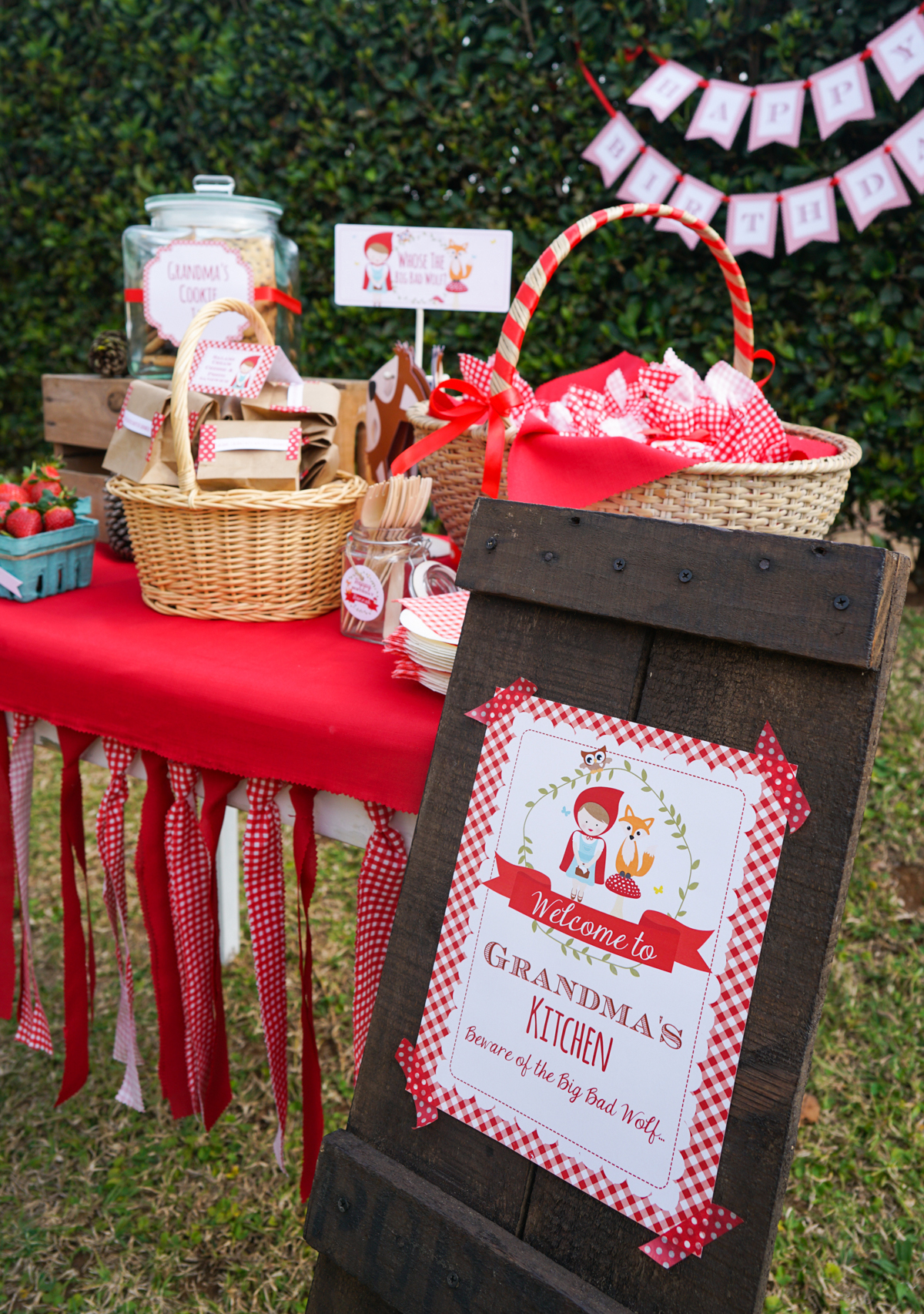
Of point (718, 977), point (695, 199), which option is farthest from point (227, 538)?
point (695, 199)

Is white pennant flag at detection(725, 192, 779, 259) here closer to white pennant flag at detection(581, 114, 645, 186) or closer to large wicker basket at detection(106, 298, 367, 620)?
white pennant flag at detection(581, 114, 645, 186)

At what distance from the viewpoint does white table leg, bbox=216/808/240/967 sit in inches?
72.5

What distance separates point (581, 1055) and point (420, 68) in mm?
3357

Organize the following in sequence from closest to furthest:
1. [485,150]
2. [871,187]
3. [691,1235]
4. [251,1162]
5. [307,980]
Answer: [691,1235] < [307,980] < [251,1162] < [871,187] < [485,150]

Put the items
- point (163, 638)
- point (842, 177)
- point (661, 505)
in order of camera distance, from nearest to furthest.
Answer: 1. point (661, 505)
2. point (163, 638)
3. point (842, 177)

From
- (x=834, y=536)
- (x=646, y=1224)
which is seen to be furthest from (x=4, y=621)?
(x=834, y=536)

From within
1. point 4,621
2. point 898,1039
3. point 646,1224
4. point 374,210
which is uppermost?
point 374,210

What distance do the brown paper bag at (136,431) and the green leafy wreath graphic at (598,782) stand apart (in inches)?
29.8

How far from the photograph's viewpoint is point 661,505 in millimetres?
989

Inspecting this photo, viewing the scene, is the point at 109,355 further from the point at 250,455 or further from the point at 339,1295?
the point at 339,1295

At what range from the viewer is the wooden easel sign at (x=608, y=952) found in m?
0.66

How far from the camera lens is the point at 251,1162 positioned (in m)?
1.52

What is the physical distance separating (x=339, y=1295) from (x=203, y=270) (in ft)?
4.42

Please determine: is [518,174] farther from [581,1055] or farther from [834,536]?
[581,1055]
